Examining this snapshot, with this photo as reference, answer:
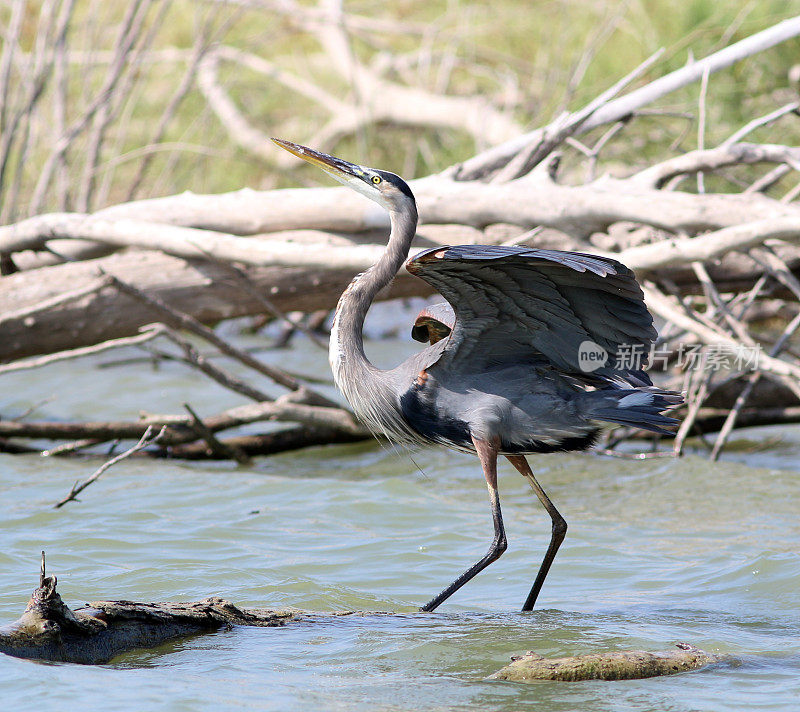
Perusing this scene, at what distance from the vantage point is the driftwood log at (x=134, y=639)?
10.2 ft

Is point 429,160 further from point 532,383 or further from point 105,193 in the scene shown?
point 532,383

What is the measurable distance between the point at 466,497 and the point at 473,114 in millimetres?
5236

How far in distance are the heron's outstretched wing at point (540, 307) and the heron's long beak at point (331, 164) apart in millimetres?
854

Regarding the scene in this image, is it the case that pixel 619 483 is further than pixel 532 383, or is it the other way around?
pixel 619 483

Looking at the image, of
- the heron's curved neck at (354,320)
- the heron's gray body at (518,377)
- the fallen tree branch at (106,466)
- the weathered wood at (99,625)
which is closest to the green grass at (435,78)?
the fallen tree branch at (106,466)

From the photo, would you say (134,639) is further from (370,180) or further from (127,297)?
(127,297)

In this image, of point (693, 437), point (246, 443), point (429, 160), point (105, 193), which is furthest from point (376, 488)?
point (429, 160)

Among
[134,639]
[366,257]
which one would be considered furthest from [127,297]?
[134,639]

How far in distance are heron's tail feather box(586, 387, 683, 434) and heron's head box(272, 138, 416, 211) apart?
43.2 inches

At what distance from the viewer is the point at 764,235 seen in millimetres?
5379

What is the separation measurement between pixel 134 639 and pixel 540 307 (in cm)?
180

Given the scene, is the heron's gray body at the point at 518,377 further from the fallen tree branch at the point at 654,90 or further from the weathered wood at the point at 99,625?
the fallen tree branch at the point at 654,90

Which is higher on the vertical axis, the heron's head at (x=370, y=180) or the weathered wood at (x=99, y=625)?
the heron's head at (x=370, y=180)

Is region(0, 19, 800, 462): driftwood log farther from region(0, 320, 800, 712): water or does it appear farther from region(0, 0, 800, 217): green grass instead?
region(0, 0, 800, 217): green grass
